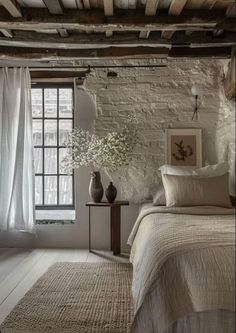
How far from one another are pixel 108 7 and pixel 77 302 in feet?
6.01

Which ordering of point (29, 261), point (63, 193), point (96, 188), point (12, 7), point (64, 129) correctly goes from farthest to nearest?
point (96, 188)
point (29, 261)
point (12, 7)
point (64, 129)
point (63, 193)

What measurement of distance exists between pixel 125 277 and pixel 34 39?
6.26 ft

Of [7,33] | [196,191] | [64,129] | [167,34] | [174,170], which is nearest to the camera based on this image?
[174,170]

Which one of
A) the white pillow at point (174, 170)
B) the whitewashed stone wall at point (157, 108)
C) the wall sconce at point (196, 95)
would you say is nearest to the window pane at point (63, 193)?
the whitewashed stone wall at point (157, 108)

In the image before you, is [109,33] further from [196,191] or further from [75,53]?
[196,191]

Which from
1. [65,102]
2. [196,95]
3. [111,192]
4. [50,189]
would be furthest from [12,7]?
[196,95]

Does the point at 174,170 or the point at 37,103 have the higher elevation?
the point at 37,103

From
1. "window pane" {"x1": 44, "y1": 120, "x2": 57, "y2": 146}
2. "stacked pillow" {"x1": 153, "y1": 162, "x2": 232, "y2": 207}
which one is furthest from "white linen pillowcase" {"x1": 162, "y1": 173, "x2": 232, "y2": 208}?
"window pane" {"x1": 44, "y1": 120, "x2": 57, "y2": 146}

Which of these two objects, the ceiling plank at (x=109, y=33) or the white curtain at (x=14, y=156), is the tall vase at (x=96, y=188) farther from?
the ceiling plank at (x=109, y=33)

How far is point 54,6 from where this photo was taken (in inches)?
97.6

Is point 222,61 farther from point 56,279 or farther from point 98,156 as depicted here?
point 56,279

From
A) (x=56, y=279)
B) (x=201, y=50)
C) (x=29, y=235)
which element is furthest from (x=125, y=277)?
(x=201, y=50)

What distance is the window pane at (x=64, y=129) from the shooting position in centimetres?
198

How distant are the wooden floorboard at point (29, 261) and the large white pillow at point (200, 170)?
1631 millimetres
